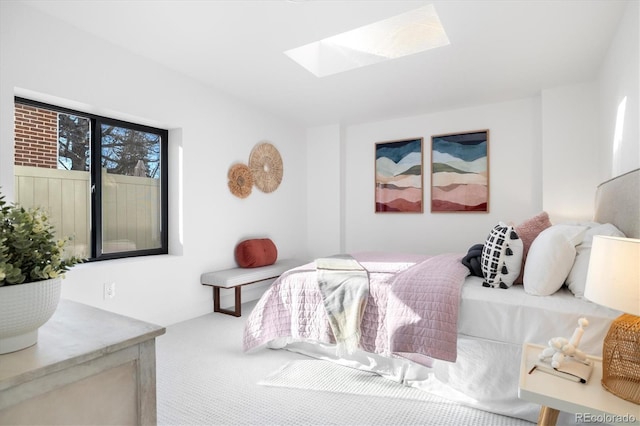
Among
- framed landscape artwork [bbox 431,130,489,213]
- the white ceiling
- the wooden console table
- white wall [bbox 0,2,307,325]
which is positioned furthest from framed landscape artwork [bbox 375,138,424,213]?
the wooden console table

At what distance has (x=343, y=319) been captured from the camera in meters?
2.24

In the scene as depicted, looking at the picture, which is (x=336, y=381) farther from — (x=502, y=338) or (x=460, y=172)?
(x=460, y=172)

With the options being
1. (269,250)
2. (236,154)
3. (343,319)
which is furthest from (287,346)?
(236,154)

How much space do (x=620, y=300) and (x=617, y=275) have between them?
0.26 feet

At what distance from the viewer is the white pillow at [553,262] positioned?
191 cm

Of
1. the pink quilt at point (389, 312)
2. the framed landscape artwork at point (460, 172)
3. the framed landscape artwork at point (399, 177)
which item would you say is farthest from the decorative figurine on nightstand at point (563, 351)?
the framed landscape artwork at point (399, 177)

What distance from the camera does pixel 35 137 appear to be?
2639 mm

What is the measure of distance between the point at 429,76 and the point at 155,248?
3.24 m

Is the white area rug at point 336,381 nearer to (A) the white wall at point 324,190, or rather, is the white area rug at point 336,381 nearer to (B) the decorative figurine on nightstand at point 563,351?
(B) the decorative figurine on nightstand at point 563,351

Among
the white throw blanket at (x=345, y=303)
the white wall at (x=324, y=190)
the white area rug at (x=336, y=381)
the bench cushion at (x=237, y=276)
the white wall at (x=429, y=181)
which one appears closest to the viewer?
the white area rug at (x=336, y=381)

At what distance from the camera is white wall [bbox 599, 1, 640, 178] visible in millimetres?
2094

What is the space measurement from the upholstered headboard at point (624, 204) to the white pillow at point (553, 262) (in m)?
0.24

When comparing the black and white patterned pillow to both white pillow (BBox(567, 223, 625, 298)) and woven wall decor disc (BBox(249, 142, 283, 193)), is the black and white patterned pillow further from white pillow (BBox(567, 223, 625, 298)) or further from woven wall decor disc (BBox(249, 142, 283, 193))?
woven wall decor disc (BBox(249, 142, 283, 193))

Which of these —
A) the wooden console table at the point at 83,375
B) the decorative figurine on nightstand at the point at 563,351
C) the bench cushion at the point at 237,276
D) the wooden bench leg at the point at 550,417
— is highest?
the wooden console table at the point at 83,375
